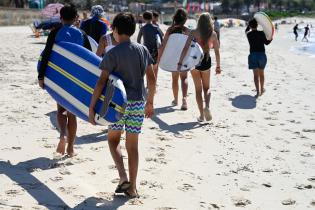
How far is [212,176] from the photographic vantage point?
15.2 ft

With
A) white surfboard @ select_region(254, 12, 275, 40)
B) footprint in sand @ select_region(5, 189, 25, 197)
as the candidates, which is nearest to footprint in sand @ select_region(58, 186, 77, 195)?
footprint in sand @ select_region(5, 189, 25, 197)

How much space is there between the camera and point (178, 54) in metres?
7.09

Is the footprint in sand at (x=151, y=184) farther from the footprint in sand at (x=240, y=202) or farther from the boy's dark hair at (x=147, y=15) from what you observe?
the boy's dark hair at (x=147, y=15)

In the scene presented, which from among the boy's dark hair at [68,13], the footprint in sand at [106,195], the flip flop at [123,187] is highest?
the boy's dark hair at [68,13]

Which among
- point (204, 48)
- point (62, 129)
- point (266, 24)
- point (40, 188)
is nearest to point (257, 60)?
point (266, 24)

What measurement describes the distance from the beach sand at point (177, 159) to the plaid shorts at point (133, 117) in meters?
0.60

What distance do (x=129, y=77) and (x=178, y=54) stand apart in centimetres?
350

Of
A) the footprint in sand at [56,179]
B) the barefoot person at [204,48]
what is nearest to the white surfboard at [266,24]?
the barefoot person at [204,48]

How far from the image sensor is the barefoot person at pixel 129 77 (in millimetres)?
3615

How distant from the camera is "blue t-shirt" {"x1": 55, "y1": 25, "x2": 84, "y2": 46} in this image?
449 cm

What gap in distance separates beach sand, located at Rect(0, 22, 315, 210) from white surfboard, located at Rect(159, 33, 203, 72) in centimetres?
79

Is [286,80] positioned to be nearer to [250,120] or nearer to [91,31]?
[250,120]

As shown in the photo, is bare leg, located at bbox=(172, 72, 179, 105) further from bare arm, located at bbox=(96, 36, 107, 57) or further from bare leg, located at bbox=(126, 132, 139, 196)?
bare leg, located at bbox=(126, 132, 139, 196)

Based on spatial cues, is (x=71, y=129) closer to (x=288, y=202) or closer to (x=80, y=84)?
(x=80, y=84)
